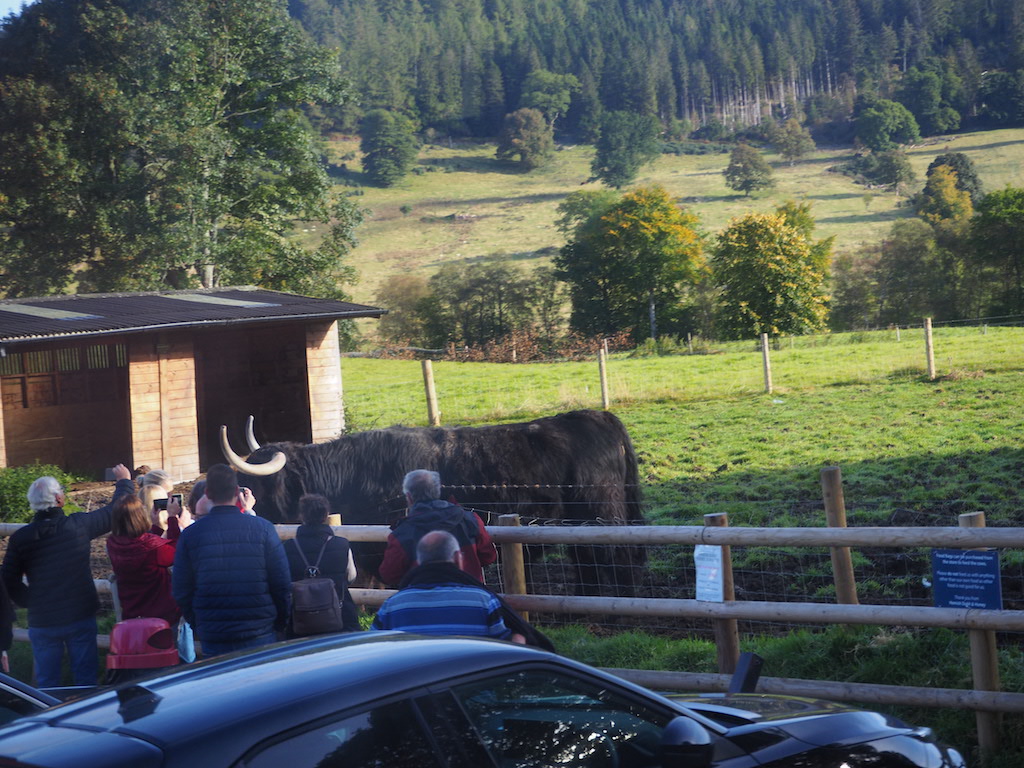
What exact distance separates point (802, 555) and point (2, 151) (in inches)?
905

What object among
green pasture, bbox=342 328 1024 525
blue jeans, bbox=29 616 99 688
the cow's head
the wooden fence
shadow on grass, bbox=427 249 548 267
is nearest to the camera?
the wooden fence

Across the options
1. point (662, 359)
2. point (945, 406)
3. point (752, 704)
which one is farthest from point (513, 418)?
point (752, 704)

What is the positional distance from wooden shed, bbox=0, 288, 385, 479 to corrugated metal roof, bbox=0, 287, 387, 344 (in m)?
0.03

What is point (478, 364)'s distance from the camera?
114ft

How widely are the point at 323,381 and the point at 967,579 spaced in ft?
46.8

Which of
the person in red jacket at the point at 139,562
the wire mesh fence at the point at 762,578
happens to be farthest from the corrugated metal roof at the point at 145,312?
the person in red jacket at the point at 139,562

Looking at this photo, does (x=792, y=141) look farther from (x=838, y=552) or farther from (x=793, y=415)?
(x=838, y=552)

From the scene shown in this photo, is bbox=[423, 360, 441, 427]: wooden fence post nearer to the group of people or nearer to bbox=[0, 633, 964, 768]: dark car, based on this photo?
the group of people

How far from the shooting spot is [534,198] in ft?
325

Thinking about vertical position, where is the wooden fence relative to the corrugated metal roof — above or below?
below

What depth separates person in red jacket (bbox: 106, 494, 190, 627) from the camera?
5648 mm

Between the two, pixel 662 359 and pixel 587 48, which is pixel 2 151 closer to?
pixel 662 359

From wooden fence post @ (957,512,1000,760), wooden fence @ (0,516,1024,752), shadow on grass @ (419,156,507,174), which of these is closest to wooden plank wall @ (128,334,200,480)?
wooden fence @ (0,516,1024,752)

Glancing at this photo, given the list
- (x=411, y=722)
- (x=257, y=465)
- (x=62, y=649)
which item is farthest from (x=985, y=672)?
(x=257, y=465)
